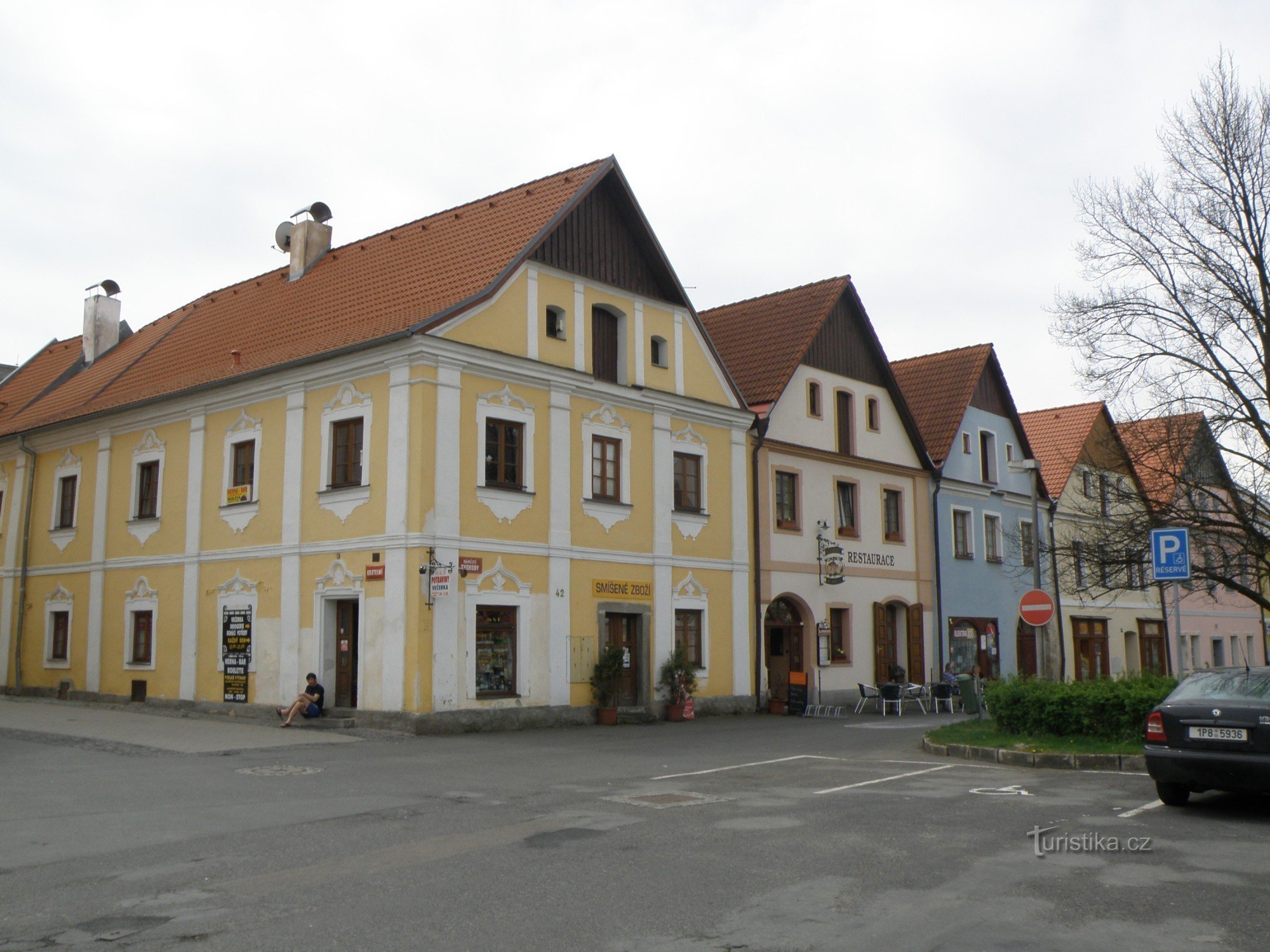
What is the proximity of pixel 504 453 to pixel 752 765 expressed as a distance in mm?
8713

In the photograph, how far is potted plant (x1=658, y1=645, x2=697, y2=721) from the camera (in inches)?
990

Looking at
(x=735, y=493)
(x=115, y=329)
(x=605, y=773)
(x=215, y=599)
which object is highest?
(x=115, y=329)

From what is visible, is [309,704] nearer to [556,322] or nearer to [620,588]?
[620,588]

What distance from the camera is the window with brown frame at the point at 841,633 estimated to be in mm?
31172

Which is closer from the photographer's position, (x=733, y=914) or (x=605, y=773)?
(x=733, y=914)

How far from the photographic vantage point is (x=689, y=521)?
87.7 ft

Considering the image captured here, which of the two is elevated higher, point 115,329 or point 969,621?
point 115,329

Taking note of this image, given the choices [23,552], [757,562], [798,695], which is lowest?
[798,695]

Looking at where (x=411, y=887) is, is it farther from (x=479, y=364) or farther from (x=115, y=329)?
(x=115, y=329)

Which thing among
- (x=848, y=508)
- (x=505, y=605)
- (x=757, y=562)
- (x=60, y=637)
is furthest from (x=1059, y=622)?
(x=60, y=637)

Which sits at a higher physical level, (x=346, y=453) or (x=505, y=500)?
(x=346, y=453)

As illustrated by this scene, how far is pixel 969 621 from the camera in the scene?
36156 millimetres

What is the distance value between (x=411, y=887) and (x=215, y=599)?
728 inches

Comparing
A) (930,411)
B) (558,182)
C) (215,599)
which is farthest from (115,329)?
(930,411)
